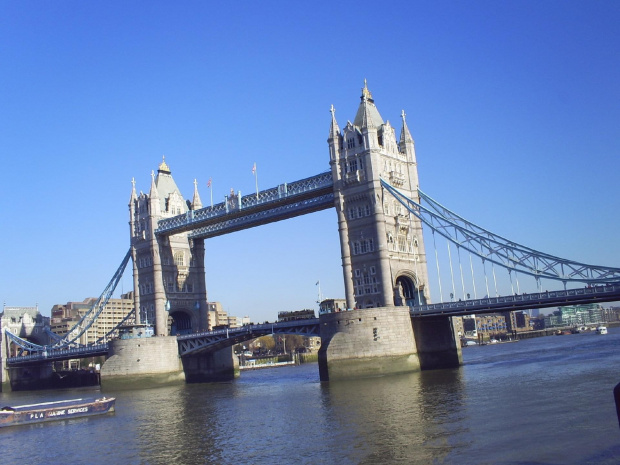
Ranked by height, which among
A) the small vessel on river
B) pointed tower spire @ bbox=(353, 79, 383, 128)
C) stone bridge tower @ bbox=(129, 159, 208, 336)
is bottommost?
the small vessel on river

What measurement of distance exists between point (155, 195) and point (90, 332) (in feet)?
333

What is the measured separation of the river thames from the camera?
24.5 m

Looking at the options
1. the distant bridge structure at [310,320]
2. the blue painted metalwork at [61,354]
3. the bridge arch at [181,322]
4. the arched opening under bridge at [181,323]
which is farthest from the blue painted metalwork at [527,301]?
the blue painted metalwork at [61,354]

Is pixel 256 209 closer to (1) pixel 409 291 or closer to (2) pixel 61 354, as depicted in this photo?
(1) pixel 409 291

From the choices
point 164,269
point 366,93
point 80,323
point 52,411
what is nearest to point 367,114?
point 366,93

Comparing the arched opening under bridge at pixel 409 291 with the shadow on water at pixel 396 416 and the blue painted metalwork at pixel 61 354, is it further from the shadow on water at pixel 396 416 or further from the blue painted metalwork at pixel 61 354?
the blue painted metalwork at pixel 61 354

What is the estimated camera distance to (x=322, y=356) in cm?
5803

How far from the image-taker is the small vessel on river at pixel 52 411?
146ft

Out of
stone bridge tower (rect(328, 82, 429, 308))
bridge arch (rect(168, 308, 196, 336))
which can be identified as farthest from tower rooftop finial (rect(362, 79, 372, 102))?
bridge arch (rect(168, 308, 196, 336))

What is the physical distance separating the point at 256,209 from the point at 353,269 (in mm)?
15247

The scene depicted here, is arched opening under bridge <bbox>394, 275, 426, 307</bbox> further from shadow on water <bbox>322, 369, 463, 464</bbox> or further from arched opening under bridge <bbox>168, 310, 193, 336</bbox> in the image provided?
arched opening under bridge <bbox>168, 310, 193, 336</bbox>

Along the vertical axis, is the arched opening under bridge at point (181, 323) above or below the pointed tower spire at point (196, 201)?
below

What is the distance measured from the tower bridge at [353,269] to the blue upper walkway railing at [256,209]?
0.17m

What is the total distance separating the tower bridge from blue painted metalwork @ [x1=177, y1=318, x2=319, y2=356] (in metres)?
0.14
